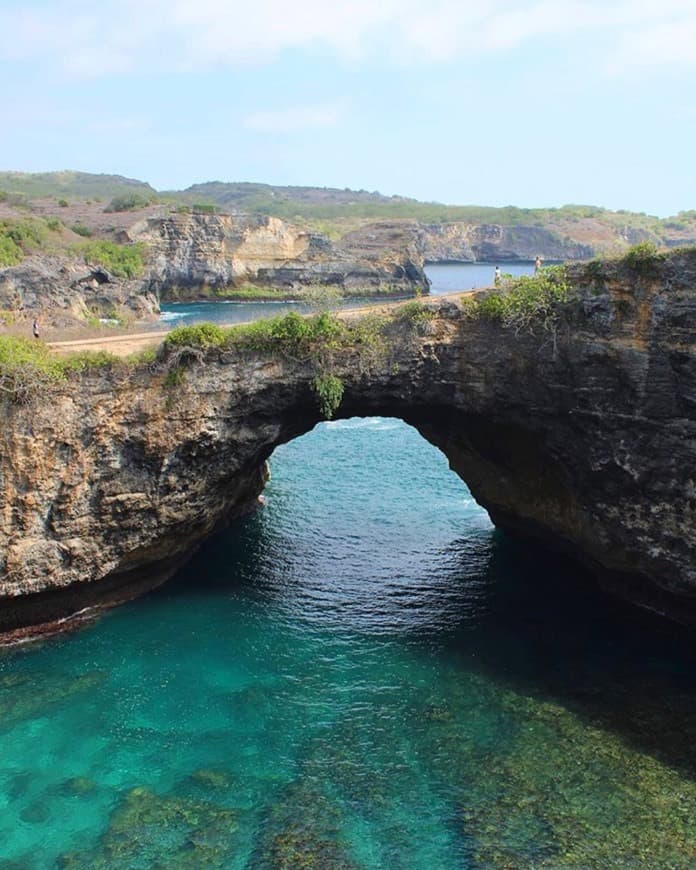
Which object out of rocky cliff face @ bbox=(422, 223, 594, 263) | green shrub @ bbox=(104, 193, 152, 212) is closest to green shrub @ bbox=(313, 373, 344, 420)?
green shrub @ bbox=(104, 193, 152, 212)

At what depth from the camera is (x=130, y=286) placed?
255 feet

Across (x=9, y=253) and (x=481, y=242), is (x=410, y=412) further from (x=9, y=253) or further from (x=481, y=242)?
(x=481, y=242)

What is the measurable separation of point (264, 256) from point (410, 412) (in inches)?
3191

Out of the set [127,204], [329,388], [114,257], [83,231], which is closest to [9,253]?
[114,257]

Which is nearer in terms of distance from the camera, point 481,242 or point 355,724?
point 355,724

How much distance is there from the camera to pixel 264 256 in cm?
10356

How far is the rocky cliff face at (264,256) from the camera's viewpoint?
95.6m

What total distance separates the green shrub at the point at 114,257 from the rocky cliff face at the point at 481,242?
300 feet

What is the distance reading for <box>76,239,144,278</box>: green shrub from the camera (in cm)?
7912

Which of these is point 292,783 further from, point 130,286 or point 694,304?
point 130,286

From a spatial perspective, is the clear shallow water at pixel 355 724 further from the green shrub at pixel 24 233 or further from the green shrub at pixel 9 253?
the green shrub at pixel 24 233

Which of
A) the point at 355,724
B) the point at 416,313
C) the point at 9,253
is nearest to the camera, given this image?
the point at 355,724

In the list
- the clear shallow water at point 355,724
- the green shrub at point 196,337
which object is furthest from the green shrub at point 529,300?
the clear shallow water at point 355,724

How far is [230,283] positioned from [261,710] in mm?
85865
